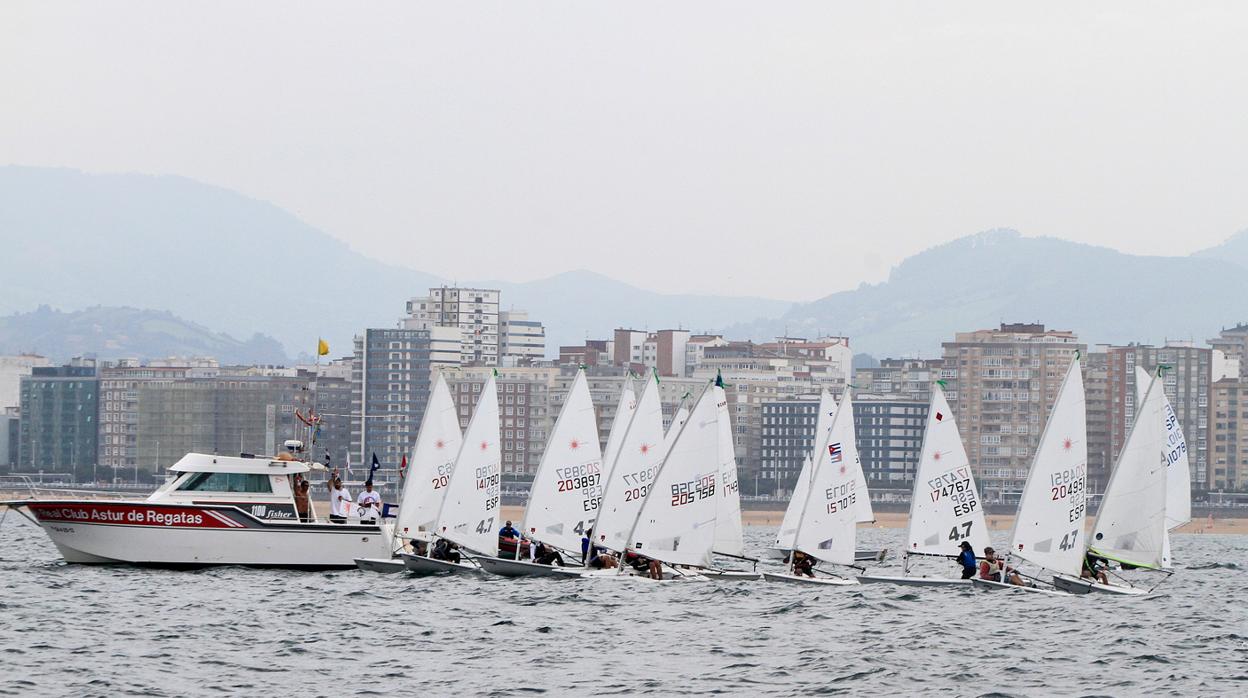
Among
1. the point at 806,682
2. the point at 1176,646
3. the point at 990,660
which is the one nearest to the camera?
the point at 806,682

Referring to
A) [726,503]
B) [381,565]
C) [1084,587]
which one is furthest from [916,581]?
[381,565]

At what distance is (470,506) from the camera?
1876 inches

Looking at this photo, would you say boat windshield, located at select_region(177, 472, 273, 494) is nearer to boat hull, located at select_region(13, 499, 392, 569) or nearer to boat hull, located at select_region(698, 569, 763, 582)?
boat hull, located at select_region(13, 499, 392, 569)

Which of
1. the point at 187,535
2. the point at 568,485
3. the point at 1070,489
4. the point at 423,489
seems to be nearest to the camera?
the point at 1070,489

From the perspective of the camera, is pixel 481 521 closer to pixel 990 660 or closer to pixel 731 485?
pixel 731 485

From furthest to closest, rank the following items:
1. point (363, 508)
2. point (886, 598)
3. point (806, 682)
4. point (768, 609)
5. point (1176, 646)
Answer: point (363, 508), point (886, 598), point (768, 609), point (1176, 646), point (806, 682)

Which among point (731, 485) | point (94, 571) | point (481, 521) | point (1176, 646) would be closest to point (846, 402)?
point (731, 485)

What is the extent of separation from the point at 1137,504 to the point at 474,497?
15451mm

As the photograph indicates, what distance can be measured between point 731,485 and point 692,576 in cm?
412

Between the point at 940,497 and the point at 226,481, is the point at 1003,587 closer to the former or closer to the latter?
the point at 940,497

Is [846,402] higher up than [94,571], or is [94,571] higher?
[846,402]

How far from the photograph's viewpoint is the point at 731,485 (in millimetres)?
50719

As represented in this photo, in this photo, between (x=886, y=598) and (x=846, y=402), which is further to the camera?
(x=846, y=402)

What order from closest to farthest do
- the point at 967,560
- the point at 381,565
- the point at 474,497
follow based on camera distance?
Result: the point at 967,560 < the point at 474,497 < the point at 381,565
